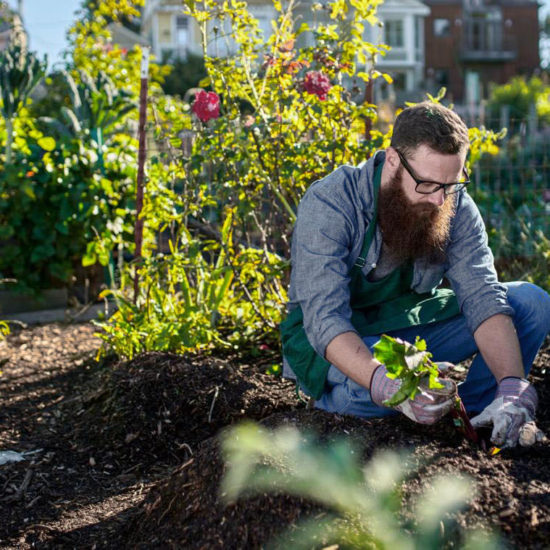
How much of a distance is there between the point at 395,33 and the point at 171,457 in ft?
102

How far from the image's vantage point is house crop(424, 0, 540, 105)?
113ft

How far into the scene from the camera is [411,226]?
244cm

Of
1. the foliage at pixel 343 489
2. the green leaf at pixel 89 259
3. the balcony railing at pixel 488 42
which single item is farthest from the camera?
the balcony railing at pixel 488 42

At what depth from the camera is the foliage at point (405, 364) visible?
6.26 ft

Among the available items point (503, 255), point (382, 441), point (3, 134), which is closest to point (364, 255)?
point (382, 441)

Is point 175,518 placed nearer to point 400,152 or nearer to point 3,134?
point 400,152

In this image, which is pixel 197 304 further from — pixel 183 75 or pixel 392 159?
pixel 183 75

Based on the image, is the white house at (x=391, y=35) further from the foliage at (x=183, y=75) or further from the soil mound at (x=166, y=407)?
the soil mound at (x=166, y=407)

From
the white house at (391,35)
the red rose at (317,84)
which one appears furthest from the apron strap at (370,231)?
the white house at (391,35)

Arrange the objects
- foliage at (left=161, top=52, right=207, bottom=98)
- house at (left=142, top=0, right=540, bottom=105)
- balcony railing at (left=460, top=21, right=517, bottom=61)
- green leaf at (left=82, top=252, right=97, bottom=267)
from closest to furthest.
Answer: green leaf at (left=82, top=252, right=97, bottom=267) < foliage at (left=161, top=52, right=207, bottom=98) < house at (left=142, top=0, right=540, bottom=105) < balcony railing at (left=460, top=21, right=517, bottom=61)

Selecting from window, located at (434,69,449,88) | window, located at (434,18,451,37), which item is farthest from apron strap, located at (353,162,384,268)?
window, located at (434,18,451,37)

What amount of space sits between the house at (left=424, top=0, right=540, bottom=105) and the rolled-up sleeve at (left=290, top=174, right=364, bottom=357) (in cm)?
3253

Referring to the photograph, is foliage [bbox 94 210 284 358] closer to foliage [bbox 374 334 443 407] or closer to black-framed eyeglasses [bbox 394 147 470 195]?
black-framed eyeglasses [bbox 394 147 470 195]

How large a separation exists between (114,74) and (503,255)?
4.74m
